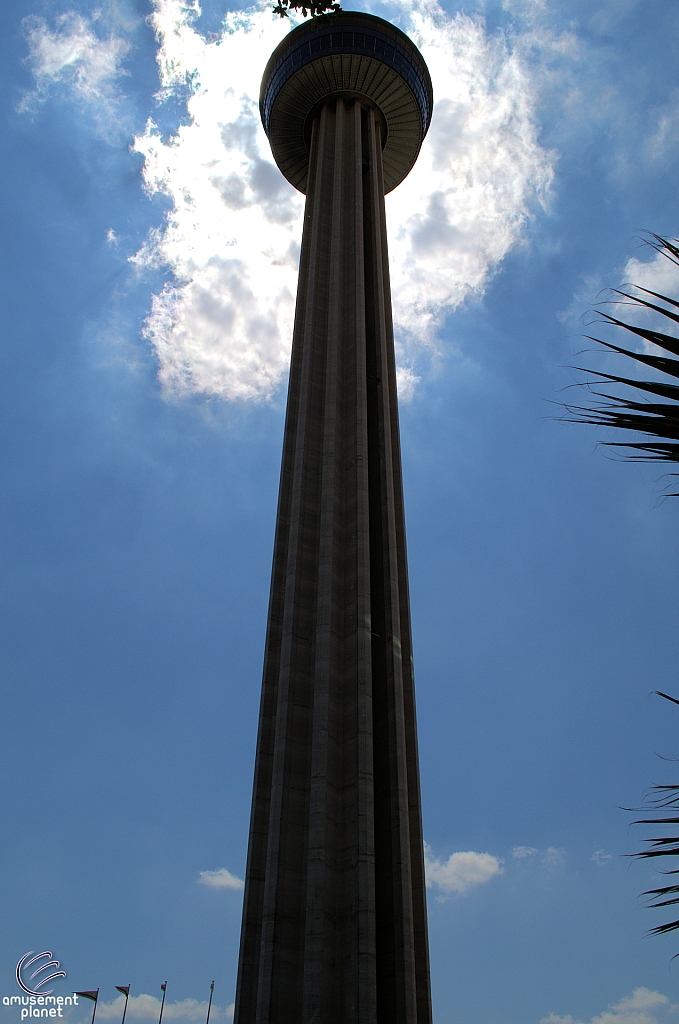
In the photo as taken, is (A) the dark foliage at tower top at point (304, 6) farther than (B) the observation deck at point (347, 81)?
No

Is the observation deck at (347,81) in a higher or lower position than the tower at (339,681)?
higher

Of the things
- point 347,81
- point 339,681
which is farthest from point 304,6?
point 347,81

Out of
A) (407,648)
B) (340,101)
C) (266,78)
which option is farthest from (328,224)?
(407,648)

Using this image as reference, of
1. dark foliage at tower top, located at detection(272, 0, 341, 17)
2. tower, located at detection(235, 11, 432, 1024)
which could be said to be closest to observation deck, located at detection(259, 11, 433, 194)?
tower, located at detection(235, 11, 432, 1024)

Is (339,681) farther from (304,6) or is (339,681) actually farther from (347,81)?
(347,81)

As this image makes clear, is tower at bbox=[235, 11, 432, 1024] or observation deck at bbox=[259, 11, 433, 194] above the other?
observation deck at bbox=[259, 11, 433, 194]

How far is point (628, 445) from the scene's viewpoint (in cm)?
452

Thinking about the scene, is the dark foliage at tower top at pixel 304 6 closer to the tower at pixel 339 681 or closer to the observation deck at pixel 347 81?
the tower at pixel 339 681

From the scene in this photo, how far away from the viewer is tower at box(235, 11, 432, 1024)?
22.9 metres

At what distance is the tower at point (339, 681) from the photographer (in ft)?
75.1

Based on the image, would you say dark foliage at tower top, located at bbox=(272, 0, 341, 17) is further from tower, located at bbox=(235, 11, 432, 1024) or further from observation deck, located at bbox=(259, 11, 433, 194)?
observation deck, located at bbox=(259, 11, 433, 194)

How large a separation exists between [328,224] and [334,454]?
16.9 meters

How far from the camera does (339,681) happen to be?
2823 cm

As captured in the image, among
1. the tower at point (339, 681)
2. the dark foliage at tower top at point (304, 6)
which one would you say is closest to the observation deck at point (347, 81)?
the tower at point (339, 681)
